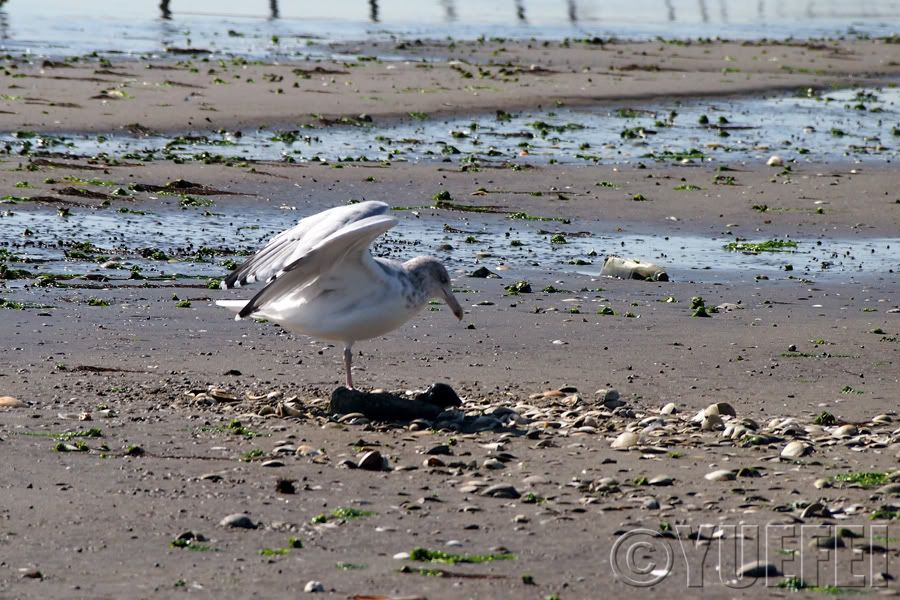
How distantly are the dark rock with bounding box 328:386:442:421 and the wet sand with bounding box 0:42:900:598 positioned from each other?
127 mm

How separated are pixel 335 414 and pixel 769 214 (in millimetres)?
7989

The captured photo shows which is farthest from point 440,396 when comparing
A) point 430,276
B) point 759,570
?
point 759,570

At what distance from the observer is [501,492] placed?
637 centimetres

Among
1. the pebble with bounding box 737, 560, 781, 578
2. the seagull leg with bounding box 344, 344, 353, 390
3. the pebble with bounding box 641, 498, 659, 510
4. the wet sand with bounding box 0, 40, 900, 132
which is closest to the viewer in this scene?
the pebble with bounding box 737, 560, 781, 578

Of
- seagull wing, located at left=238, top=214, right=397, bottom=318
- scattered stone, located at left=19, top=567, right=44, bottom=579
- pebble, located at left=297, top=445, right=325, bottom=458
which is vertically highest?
seagull wing, located at left=238, top=214, right=397, bottom=318

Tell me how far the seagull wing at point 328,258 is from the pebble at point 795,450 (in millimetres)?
2194

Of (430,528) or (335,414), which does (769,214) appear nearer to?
(335,414)

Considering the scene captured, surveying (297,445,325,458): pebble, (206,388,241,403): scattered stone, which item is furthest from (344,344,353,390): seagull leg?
(297,445,325,458): pebble

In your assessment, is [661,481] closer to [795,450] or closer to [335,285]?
[795,450]

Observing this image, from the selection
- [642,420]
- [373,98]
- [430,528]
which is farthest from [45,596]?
[373,98]

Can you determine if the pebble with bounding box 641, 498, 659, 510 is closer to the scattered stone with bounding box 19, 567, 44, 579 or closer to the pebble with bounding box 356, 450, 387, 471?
the pebble with bounding box 356, 450, 387, 471

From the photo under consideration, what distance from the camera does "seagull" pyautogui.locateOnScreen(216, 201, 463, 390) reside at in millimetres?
7758

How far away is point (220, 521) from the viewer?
595cm

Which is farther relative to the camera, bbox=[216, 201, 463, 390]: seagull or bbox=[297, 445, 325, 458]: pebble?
bbox=[216, 201, 463, 390]: seagull
